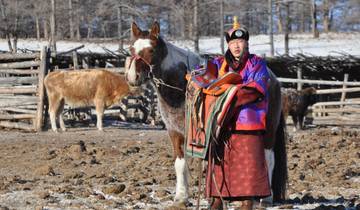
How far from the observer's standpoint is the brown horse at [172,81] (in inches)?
238

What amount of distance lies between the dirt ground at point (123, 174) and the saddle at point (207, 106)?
147cm

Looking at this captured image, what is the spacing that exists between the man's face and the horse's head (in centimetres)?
135

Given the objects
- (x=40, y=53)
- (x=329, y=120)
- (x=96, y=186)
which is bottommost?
(x=329, y=120)

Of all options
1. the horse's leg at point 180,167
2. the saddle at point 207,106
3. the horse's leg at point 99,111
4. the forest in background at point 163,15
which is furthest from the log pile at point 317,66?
the saddle at point 207,106

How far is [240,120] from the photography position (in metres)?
4.72

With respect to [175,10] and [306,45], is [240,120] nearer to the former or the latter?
[175,10]

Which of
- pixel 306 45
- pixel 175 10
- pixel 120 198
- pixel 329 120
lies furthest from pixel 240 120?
pixel 306 45

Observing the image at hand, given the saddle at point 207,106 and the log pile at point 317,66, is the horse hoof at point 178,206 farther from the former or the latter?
the log pile at point 317,66

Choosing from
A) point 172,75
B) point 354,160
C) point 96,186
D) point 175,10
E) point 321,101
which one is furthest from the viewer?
point 175,10

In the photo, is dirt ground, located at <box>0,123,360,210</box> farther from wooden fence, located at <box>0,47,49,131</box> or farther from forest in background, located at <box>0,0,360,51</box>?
forest in background, located at <box>0,0,360,51</box>

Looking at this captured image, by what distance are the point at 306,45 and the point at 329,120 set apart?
17126 millimetres

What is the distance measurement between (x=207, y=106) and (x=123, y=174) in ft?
11.8

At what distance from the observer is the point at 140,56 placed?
6117 millimetres

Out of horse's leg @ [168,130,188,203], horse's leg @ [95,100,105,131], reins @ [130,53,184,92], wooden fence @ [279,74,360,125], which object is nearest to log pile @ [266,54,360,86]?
wooden fence @ [279,74,360,125]
